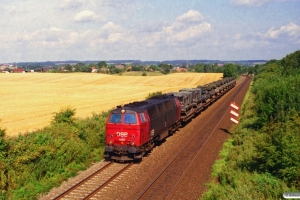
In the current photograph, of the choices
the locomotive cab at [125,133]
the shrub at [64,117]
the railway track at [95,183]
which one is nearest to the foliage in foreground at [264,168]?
the locomotive cab at [125,133]

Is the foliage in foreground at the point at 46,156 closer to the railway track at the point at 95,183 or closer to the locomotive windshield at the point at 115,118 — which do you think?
the railway track at the point at 95,183

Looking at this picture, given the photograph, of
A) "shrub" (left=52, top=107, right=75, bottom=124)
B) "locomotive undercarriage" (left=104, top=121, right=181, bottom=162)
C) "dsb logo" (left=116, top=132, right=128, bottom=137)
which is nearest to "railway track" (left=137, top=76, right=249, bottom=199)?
"locomotive undercarriage" (left=104, top=121, right=181, bottom=162)

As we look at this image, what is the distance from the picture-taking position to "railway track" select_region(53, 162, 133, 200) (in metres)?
13.8

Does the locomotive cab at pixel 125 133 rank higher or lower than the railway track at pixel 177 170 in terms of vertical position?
higher

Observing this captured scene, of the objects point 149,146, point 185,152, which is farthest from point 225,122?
point 149,146

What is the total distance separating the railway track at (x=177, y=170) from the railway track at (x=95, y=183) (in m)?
2.14

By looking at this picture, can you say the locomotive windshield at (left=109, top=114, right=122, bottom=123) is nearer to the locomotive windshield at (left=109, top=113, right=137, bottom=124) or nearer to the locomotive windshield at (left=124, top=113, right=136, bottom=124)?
the locomotive windshield at (left=109, top=113, right=137, bottom=124)

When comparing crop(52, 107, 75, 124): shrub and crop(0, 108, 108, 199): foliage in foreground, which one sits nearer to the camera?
crop(0, 108, 108, 199): foliage in foreground

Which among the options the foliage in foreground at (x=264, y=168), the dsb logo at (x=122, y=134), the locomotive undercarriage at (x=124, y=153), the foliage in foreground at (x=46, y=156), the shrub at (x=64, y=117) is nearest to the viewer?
the foliage in foreground at (x=264, y=168)

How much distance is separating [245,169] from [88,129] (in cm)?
1108

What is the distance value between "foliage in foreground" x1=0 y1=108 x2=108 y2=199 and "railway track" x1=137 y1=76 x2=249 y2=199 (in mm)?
4741

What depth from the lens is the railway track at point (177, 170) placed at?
14.1m

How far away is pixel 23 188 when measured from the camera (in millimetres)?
14031

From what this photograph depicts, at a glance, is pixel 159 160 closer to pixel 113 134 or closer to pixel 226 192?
pixel 113 134
